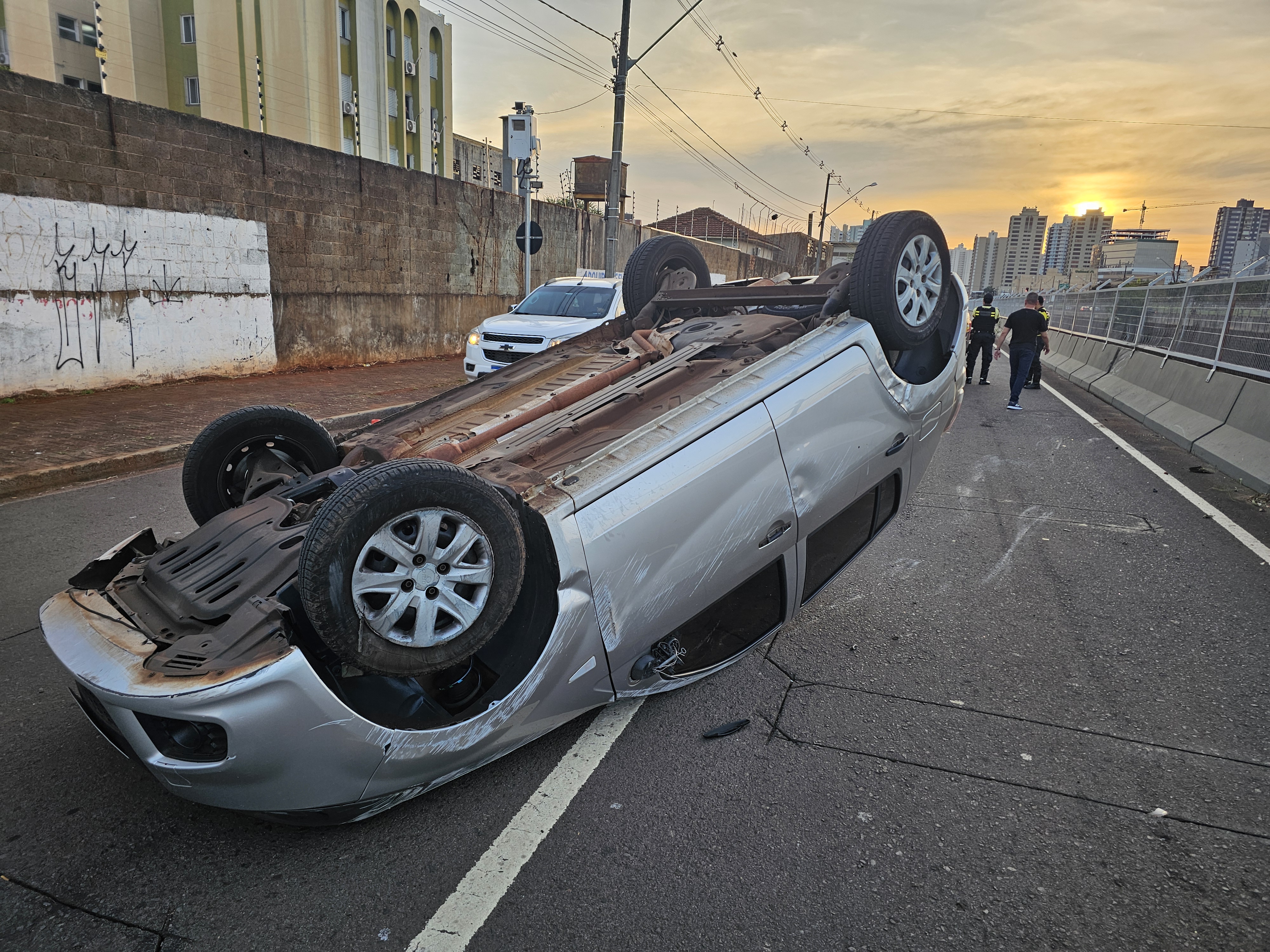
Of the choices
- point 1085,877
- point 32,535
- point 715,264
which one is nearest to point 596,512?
point 1085,877

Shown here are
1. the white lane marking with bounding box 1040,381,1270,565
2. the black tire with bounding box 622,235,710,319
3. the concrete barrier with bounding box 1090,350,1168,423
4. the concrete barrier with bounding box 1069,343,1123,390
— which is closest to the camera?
the black tire with bounding box 622,235,710,319

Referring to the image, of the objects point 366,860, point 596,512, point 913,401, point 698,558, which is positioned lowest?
point 366,860

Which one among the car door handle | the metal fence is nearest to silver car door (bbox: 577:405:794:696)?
the car door handle

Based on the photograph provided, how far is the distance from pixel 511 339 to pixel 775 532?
862cm

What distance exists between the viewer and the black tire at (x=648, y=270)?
4.98 metres

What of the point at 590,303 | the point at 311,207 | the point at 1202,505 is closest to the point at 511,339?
the point at 590,303

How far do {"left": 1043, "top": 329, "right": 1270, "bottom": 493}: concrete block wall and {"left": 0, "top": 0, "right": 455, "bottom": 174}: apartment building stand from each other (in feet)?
74.1

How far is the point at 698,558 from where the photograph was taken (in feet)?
9.41

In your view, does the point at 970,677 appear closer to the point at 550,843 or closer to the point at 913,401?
the point at 913,401

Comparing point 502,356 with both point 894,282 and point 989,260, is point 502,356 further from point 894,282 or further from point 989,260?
point 989,260

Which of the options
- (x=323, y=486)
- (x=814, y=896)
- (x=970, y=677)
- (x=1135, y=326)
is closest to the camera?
(x=814, y=896)

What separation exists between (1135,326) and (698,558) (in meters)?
15.9

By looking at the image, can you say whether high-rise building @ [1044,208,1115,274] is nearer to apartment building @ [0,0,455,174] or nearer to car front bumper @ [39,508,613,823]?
apartment building @ [0,0,455,174]

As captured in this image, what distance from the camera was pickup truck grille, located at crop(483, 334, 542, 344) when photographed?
35.9ft
